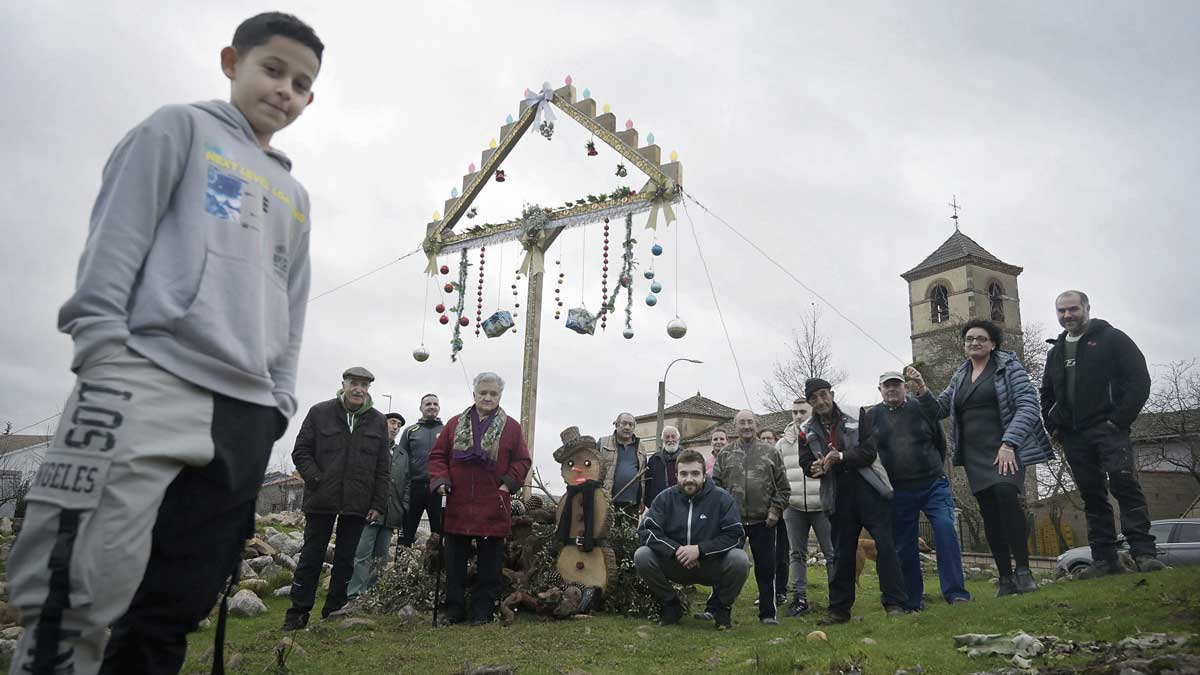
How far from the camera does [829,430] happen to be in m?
6.55

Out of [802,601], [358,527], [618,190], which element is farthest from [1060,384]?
[618,190]

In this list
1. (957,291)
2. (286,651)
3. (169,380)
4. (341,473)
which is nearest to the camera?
(169,380)

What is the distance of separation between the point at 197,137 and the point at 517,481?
4.95 m

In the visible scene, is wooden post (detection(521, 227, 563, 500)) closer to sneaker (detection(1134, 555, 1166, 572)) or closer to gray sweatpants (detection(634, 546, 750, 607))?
gray sweatpants (detection(634, 546, 750, 607))

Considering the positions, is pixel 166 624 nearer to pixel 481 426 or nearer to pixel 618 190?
pixel 481 426

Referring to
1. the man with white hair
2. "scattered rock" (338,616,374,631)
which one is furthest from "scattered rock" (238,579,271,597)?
the man with white hair

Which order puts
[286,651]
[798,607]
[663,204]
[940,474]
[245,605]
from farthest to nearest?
[663,204], [798,607], [245,605], [940,474], [286,651]

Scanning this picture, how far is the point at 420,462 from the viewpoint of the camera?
27.6 feet

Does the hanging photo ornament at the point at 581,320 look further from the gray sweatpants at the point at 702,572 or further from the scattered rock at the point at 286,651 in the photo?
the scattered rock at the point at 286,651

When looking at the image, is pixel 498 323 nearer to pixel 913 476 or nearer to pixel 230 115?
pixel 913 476

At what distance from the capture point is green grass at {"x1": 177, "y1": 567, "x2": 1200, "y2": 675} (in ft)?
14.1

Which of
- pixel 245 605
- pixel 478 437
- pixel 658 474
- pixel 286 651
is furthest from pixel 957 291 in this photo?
pixel 286 651

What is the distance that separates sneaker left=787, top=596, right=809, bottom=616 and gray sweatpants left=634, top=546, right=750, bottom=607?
1.06 meters

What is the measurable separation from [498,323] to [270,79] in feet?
35.4
